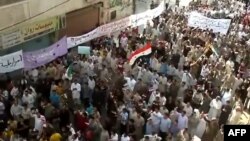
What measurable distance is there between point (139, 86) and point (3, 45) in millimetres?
4454

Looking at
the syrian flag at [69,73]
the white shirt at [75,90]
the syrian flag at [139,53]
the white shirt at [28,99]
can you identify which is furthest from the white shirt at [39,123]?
the syrian flag at [139,53]

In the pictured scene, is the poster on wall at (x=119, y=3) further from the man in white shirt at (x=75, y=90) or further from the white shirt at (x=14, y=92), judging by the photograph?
the white shirt at (x=14, y=92)

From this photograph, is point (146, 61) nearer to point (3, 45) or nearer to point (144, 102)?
point (144, 102)

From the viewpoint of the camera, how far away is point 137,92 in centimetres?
1348

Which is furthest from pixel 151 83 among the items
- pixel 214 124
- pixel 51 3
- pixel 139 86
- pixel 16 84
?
pixel 51 3

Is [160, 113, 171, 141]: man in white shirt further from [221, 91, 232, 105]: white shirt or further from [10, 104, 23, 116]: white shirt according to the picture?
[10, 104, 23, 116]: white shirt

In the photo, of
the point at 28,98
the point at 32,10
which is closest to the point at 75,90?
the point at 28,98

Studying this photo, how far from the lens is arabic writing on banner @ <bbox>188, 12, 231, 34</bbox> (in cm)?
1661

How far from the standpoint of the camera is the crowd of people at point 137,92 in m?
11.6

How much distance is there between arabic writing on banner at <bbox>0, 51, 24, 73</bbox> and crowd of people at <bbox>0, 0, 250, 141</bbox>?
0.53 metres

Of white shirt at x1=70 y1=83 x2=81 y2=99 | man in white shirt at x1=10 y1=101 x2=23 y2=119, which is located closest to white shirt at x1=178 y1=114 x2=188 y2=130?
white shirt at x1=70 y1=83 x2=81 y2=99

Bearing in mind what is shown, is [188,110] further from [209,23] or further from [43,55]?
[209,23]

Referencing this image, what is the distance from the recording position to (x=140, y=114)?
40.0 ft

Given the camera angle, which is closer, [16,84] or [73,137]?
[73,137]
